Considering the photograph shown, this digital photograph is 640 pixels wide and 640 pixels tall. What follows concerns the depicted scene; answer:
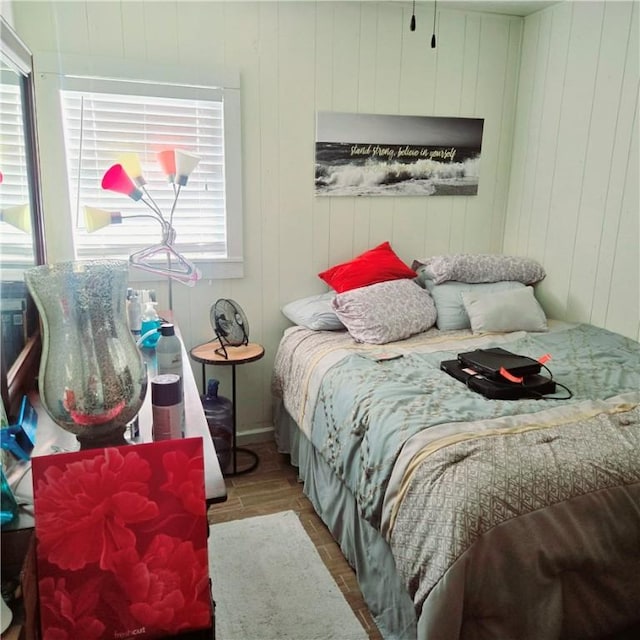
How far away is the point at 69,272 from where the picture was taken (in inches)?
39.8

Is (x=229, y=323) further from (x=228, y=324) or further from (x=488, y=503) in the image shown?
(x=488, y=503)

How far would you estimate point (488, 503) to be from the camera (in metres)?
1.40

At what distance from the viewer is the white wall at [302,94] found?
2.59 m

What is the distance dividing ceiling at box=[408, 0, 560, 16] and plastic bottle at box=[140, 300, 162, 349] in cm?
227

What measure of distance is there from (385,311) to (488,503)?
4.59 ft

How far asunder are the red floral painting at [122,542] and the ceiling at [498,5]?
3007 millimetres

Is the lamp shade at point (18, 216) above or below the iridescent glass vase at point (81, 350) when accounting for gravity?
above

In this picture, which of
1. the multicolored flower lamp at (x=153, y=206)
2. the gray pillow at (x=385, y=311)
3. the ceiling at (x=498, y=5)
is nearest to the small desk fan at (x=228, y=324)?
the multicolored flower lamp at (x=153, y=206)

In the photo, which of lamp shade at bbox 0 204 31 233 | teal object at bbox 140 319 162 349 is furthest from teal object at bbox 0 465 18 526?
teal object at bbox 140 319 162 349

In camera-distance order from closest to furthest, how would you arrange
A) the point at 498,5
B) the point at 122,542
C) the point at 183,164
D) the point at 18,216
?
1. the point at 122,542
2. the point at 18,216
3. the point at 183,164
4. the point at 498,5

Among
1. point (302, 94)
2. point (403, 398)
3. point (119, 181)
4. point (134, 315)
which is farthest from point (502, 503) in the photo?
point (302, 94)

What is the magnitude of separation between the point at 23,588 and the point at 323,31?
291cm

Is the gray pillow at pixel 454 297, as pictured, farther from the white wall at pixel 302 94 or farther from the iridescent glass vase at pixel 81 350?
the iridescent glass vase at pixel 81 350

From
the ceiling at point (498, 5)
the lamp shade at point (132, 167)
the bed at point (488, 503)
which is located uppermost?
the ceiling at point (498, 5)
